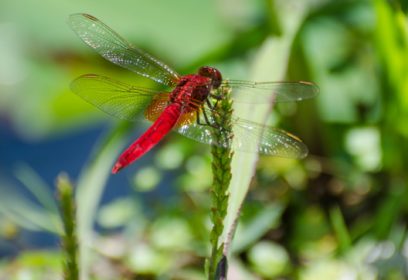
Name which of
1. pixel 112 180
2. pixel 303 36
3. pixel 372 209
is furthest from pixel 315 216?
pixel 112 180

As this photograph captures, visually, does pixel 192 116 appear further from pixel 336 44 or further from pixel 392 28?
pixel 336 44

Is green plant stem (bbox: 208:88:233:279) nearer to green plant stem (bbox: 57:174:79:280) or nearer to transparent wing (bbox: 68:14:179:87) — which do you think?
green plant stem (bbox: 57:174:79:280)

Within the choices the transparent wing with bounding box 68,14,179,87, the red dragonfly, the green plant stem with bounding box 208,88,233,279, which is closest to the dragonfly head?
the red dragonfly

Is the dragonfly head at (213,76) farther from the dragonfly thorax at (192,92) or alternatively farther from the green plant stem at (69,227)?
the green plant stem at (69,227)

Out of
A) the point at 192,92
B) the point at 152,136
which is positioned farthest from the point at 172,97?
the point at 152,136

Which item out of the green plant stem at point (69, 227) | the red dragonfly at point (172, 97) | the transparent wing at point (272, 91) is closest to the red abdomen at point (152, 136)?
the red dragonfly at point (172, 97)

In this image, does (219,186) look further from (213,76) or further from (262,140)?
(213,76)
